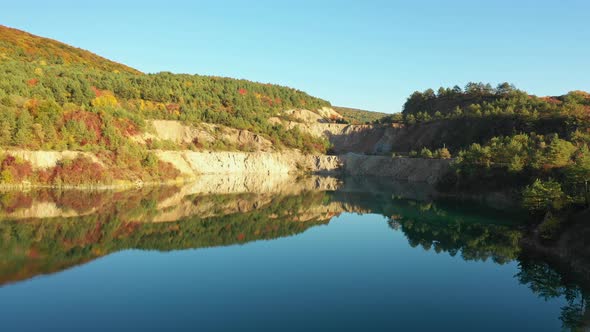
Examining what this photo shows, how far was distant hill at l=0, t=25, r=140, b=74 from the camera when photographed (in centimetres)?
12594

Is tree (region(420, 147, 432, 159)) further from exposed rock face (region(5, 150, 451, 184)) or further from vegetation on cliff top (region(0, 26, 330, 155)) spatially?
vegetation on cliff top (region(0, 26, 330, 155))

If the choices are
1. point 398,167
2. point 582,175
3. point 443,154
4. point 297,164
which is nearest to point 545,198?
point 582,175

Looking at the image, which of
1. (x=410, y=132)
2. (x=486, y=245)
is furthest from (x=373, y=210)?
(x=410, y=132)

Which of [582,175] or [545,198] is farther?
[545,198]

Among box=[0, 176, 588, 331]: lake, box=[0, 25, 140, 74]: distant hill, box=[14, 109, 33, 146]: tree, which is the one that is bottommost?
box=[0, 176, 588, 331]: lake

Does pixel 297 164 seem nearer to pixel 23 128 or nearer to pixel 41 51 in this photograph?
pixel 23 128

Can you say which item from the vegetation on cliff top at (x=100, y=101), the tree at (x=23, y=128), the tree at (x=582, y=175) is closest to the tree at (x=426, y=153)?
the vegetation on cliff top at (x=100, y=101)

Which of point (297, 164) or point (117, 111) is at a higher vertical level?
point (117, 111)

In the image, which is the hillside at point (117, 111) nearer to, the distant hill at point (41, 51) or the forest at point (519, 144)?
the distant hill at point (41, 51)

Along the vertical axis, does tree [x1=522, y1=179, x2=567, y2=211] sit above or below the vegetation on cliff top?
below

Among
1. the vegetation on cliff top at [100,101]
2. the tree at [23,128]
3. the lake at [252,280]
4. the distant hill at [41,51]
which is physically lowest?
the lake at [252,280]

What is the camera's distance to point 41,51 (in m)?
139

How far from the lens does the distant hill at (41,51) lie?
12594 centimetres

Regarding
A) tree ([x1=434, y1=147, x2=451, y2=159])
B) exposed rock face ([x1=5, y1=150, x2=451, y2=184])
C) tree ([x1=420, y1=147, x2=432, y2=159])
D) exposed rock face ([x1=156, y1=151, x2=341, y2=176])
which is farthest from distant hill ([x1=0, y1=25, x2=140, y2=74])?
tree ([x1=434, y1=147, x2=451, y2=159])
